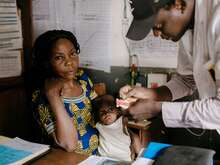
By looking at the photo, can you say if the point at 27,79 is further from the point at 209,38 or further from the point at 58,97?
the point at 209,38

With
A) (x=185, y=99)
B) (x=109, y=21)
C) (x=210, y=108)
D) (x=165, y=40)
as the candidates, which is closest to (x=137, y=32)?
(x=165, y=40)

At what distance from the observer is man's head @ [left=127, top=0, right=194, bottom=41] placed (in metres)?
1.23

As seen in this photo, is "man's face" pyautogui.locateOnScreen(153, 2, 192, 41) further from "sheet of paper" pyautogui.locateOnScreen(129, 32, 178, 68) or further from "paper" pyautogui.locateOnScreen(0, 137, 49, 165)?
"paper" pyautogui.locateOnScreen(0, 137, 49, 165)

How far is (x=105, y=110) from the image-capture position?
175 cm

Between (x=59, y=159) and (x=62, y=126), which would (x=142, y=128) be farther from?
(x=59, y=159)

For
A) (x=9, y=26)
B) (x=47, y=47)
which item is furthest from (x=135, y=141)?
(x=9, y=26)

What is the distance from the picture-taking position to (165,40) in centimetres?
172

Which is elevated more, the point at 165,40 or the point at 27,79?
the point at 165,40

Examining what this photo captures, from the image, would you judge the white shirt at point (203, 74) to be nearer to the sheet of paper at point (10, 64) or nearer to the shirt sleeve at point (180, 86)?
the shirt sleeve at point (180, 86)

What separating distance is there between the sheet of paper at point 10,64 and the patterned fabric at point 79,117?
46cm

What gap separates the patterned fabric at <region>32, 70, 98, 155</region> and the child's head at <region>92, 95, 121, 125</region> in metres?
0.05

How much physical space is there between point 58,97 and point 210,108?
81cm

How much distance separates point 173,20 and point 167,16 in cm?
3

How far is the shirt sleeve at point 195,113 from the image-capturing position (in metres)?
1.03
